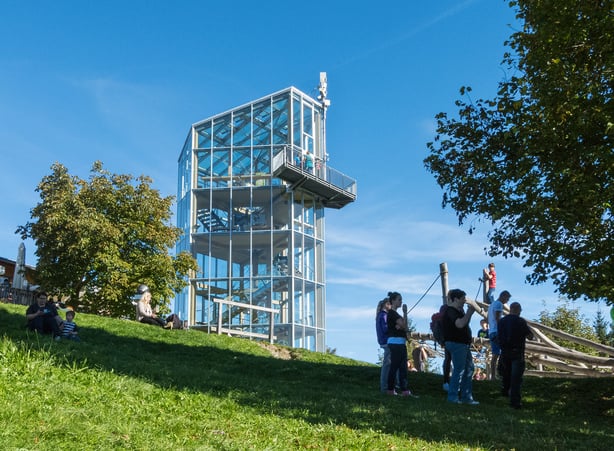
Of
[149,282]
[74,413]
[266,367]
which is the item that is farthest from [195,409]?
[149,282]

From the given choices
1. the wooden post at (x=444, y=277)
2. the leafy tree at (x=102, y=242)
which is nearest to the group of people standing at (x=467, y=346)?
the wooden post at (x=444, y=277)

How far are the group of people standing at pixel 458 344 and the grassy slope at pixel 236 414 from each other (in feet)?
1.48

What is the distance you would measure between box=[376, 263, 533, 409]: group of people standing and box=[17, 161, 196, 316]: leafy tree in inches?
781

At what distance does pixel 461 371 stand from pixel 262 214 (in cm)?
2956

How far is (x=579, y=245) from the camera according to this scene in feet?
41.2

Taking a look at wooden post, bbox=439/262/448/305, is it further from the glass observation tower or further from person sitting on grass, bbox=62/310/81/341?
the glass observation tower

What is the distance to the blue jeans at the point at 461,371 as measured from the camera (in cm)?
1030

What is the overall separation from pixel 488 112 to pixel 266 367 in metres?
7.55

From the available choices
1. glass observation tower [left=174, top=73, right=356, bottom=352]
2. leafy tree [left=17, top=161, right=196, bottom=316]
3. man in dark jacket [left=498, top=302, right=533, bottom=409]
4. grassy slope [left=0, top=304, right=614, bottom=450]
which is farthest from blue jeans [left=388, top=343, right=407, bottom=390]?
glass observation tower [left=174, top=73, right=356, bottom=352]

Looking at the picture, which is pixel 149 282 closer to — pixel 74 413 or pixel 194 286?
pixel 194 286

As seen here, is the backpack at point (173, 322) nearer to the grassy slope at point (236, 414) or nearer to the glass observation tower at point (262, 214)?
the grassy slope at point (236, 414)

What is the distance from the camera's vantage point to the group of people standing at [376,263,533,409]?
10320mm

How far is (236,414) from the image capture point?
24.2 feet

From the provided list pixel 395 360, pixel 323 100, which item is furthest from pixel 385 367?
pixel 323 100
